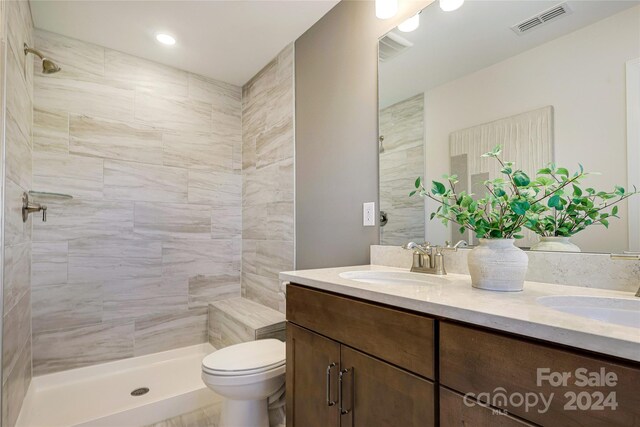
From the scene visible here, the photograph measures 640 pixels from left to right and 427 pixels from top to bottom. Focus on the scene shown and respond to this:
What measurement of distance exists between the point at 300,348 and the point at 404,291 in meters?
0.53

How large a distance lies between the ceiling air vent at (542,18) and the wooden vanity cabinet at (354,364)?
3.64 feet

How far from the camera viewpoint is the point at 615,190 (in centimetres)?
93

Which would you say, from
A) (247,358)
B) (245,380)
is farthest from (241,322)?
(245,380)

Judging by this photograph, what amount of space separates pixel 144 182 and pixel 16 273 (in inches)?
39.8

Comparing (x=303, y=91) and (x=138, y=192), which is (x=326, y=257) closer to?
(x=303, y=91)

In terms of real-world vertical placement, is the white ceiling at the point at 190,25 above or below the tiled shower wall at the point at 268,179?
above

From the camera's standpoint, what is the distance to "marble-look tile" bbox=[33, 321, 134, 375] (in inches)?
80.4

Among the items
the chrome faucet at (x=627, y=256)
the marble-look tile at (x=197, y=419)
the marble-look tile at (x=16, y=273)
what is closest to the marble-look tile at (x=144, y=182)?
the marble-look tile at (x=16, y=273)

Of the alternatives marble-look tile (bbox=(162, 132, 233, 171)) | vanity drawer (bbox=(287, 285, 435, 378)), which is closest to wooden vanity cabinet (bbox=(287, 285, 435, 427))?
vanity drawer (bbox=(287, 285, 435, 378))

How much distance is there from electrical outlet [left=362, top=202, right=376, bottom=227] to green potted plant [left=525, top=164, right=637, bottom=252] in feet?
2.43

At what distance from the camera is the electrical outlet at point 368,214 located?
1652mm

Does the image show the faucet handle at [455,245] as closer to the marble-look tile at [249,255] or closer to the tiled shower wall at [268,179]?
the tiled shower wall at [268,179]

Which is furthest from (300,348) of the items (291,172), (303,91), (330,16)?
(330,16)

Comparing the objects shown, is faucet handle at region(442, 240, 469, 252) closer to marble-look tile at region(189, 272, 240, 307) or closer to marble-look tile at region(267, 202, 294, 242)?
marble-look tile at region(267, 202, 294, 242)
